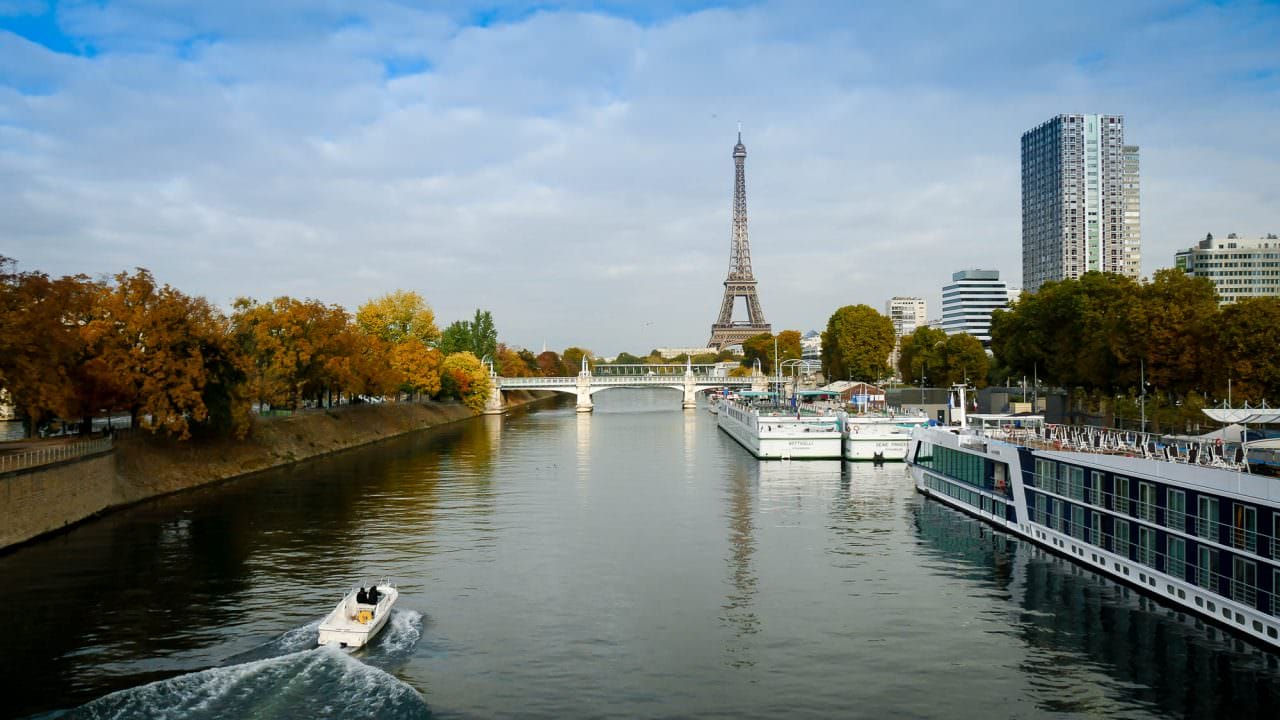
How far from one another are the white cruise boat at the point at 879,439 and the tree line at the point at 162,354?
4546 centimetres

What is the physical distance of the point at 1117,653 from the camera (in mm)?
27094

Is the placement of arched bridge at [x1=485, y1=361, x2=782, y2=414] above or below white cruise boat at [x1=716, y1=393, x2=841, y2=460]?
above

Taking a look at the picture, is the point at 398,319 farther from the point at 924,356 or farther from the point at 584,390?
the point at 924,356

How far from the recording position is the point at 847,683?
81.6ft

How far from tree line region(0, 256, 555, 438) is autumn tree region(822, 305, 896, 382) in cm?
7428

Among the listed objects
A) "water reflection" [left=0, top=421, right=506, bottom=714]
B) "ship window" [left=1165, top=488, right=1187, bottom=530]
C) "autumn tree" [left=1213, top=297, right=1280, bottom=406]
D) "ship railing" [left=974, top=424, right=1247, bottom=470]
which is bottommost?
"water reflection" [left=0, top=421, right=506, bottom=714]

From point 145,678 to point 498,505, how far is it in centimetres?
2998

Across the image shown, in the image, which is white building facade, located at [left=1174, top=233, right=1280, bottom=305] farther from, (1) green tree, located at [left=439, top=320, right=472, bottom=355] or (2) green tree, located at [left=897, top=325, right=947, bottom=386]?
(1) green tree, located at [left=439, top=320, right=472, bottom=355]

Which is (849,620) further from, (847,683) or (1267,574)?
(1267,574)

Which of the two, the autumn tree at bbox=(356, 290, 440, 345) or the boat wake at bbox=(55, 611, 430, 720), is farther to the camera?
the autumn tree at bbox=(356, 290, 440, 345)

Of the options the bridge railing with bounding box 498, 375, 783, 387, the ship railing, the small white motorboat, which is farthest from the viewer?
the bridge railing with bounding box 498, 375, 783, 387

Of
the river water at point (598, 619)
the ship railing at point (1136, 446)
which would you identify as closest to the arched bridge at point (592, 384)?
the river water at point (598, 619)

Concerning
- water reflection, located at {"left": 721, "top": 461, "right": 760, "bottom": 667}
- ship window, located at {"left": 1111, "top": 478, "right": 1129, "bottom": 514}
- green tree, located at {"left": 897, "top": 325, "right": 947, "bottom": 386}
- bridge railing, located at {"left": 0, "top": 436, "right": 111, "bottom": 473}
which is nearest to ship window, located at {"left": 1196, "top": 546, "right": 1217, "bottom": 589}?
ship window, located at {"left": 1111, "top": 478, "right": 1129, "bottom": 514}

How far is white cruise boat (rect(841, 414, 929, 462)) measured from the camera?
76062 millimetres
